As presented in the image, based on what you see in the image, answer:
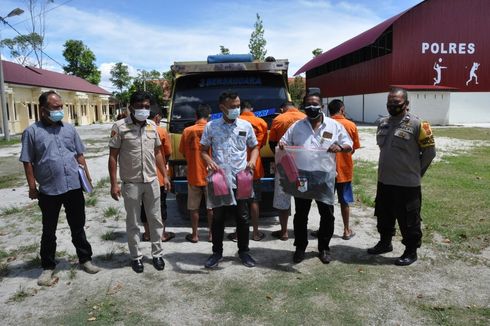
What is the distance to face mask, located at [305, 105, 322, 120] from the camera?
14.3 feet

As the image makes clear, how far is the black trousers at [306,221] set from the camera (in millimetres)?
4520

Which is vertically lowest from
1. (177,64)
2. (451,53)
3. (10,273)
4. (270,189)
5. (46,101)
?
(10,273)

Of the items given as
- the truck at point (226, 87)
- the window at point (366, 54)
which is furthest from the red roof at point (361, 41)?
the truck at point (226, 87)

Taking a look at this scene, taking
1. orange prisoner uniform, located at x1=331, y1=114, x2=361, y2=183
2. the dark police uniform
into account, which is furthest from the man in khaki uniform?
the dark police uniform

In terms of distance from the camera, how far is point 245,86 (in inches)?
254

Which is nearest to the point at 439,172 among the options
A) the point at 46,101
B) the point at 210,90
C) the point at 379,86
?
the point at 210,90

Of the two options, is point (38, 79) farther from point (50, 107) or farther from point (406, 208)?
point (406, 208)

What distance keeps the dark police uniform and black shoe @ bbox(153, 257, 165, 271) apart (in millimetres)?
2632

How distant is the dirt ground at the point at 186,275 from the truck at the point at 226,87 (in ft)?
3.70

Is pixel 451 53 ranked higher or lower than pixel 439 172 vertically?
higher

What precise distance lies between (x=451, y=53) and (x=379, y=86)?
549 cm

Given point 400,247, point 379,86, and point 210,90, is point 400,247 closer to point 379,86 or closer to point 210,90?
point 210,90

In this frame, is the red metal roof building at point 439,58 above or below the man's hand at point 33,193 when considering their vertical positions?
above

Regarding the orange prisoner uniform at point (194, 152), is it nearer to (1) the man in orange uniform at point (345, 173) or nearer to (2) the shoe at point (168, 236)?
(2) the shoe at point (168, 236)
